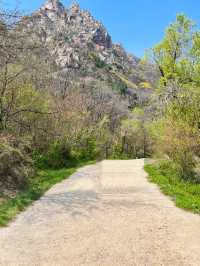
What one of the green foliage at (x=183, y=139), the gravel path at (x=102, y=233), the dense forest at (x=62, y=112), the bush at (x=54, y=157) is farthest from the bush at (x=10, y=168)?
the bush at (x=54, y=157)

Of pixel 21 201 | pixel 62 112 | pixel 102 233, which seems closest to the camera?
pixel 102 233

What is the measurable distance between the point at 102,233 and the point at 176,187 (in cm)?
747

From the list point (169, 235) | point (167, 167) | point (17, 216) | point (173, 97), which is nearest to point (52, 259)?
point (169, 235)

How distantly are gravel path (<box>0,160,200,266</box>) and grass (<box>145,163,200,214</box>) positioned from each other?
43 cm

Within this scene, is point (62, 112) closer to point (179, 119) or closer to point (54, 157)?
point (54, 157)

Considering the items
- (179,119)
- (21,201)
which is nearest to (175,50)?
(179,119)

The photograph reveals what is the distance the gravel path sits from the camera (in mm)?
6504

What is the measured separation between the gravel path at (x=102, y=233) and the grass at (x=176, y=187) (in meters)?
0.43

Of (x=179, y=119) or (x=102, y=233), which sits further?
(x=179, y=119)

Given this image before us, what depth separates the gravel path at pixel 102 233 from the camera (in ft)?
21.3

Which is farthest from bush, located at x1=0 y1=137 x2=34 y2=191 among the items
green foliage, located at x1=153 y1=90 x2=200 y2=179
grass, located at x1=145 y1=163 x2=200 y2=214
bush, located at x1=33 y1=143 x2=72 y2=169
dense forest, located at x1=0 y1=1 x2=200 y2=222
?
bush, located at x1=33 y1=143 x2=72 y2=169

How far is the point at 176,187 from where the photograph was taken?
14.9 metres

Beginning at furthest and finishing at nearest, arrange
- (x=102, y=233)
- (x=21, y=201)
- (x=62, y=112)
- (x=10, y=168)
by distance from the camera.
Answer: (x=62, y=112) → (x=10, y=168) → (x=21, y=201) → (x=102, y=233)

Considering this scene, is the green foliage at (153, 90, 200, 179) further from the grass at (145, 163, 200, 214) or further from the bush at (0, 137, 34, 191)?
the bush at (0, 137, 34, 191)
